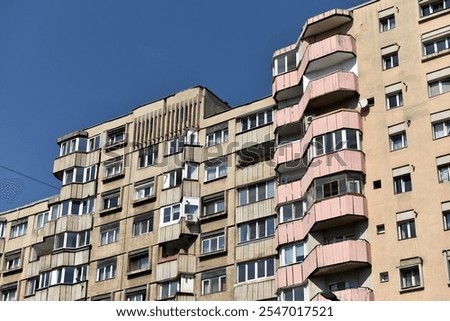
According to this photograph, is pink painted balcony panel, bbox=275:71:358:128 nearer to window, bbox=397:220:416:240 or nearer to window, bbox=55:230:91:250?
window, bbox=397:220:416:240

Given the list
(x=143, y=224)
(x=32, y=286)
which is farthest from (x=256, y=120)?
(x=32, y=286)

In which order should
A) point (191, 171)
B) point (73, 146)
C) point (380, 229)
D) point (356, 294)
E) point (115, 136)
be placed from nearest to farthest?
point (356, 294) → point (380, 229) → point (191, 171) → point (115, 136) → point (73, 146)

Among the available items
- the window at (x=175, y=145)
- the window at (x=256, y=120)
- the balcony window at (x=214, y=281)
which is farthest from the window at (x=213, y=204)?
the window at (x=256, y=120)

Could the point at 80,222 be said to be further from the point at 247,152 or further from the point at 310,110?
the point at 310,110

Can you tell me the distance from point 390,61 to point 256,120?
1101cm

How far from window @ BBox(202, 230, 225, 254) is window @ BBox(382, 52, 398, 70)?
15.3m

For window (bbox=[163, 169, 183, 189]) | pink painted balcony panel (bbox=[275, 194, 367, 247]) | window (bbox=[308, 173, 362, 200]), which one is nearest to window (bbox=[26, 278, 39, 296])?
window (bbox=[163, 169, 183, 189])

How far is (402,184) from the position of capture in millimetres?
47750

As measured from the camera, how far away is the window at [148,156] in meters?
62.4

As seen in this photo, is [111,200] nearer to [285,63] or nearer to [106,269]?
[106,269]

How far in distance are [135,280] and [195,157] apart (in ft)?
32.0
